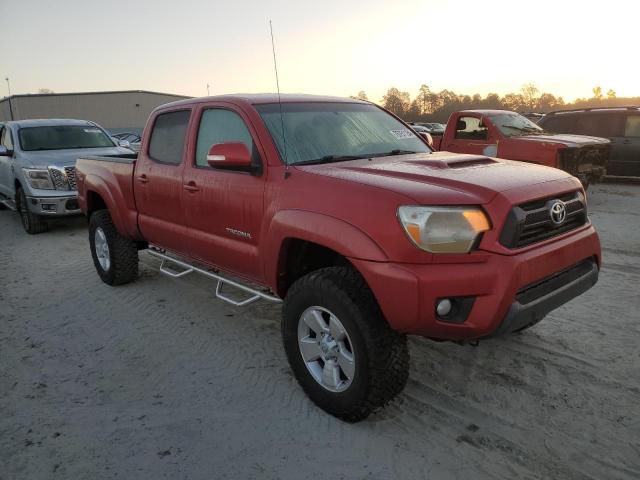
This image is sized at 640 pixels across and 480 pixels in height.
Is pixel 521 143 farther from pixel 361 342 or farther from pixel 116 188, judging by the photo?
pixel 361 342

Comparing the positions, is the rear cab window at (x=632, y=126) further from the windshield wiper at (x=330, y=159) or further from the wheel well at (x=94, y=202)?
the wheel well at (x=94, y=202)

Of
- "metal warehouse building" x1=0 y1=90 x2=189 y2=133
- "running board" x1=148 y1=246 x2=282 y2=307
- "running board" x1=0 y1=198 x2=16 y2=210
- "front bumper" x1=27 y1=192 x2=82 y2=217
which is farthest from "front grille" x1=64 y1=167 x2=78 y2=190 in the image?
"metal warehouse building" x1=0 y1=90 x2=189 y2=133

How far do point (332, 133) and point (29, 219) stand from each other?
21.9ft

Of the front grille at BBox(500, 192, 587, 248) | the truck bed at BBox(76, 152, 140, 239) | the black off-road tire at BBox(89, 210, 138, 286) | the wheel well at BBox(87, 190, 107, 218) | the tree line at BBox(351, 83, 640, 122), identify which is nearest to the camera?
the front grille at BBox(500, 192, 587, 248)

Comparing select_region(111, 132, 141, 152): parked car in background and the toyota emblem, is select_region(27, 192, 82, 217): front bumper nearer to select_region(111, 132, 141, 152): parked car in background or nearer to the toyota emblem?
select_region(111, 132, 141, 152): parked car in background

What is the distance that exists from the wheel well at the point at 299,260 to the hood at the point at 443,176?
1.55 ft

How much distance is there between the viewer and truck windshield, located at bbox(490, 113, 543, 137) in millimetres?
9694

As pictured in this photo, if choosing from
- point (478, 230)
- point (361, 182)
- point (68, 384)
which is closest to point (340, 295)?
point (361, 182)

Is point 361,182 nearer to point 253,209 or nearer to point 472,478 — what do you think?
point 253,209

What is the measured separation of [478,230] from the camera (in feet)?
8.08

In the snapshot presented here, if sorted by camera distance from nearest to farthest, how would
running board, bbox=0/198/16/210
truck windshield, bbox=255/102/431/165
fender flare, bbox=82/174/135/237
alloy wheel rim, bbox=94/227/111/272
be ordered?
truck windshield, bbox=255/102/431/165 < fender flare, bbox=82/174/135/237 < alloy wheel rim, bbox=94/227/111/272 < running board, bbox=0/198/16/210

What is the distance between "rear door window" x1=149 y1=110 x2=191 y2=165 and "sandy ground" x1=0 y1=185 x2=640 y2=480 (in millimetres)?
1429

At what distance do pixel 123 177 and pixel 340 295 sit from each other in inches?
123

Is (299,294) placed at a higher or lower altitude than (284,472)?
higher
